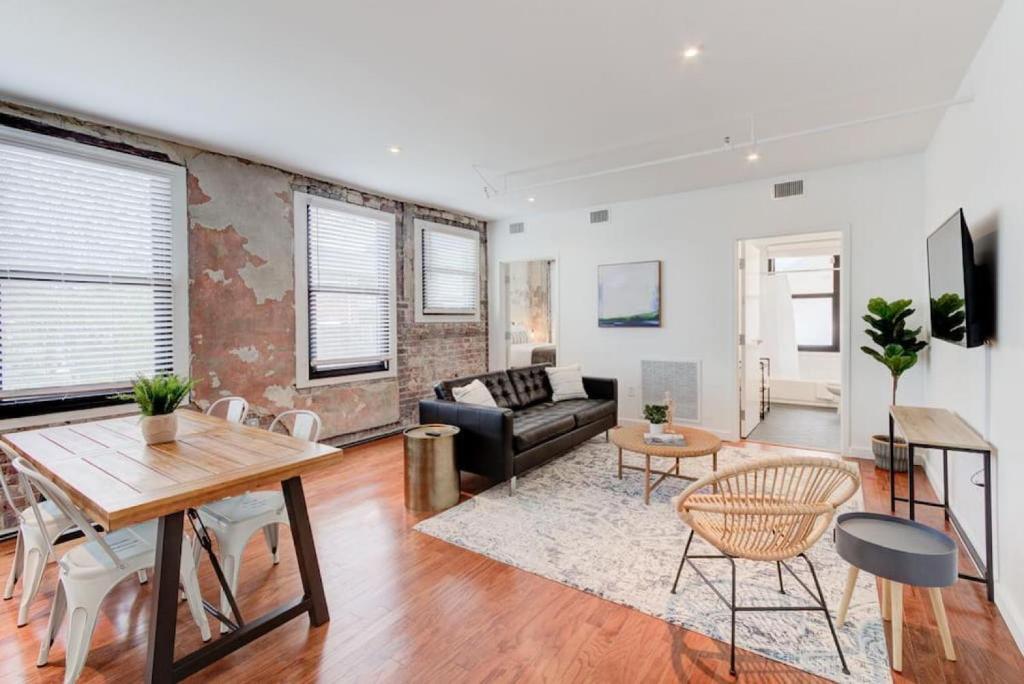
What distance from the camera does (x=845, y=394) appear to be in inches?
184

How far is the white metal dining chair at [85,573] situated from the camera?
1.81 meters

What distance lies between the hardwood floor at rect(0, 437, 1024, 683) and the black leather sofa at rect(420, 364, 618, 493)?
0.92 metres

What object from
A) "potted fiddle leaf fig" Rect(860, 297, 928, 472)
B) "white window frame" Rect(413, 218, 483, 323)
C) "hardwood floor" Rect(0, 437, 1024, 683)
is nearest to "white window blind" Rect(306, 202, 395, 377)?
"white window frame" Rect(413, 218, 483, 323)

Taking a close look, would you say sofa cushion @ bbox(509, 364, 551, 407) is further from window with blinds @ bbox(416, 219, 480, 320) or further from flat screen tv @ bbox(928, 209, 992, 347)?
flat screen tv @ bbox(928, 209, 992, 347)

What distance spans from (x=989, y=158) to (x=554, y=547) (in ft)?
10.4

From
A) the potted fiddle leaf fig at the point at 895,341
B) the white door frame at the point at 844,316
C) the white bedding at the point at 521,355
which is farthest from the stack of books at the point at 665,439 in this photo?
the white bedding at the point at 521,355

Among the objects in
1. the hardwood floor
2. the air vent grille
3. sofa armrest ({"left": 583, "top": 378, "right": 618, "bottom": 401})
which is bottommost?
the hardwood floor

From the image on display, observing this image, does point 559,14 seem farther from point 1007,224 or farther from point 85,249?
point 85,249

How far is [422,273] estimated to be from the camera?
19.8ft

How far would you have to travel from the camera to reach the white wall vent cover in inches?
216

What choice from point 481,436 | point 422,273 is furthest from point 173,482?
point 422,273

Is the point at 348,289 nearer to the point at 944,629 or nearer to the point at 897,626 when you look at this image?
the point at 897,626

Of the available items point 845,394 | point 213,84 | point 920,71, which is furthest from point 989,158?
point 213,84

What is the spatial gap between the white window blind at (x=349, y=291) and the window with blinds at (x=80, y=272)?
50.9 inches
